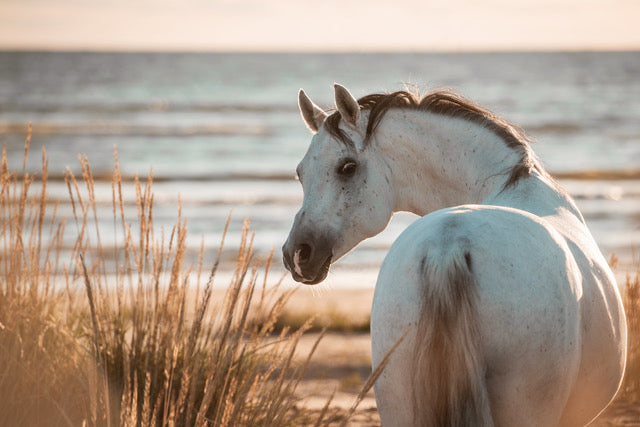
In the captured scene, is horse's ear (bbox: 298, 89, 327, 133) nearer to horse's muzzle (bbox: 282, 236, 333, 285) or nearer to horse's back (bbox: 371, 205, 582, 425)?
horse's muzzle (bbox: 282, 236, 333, 285)

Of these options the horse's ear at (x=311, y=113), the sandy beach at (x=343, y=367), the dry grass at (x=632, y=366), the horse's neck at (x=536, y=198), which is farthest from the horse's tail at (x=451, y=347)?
the dry grass at (x=632, y=366)

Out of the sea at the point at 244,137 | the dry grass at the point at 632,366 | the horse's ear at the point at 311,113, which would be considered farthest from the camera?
the sea at the point at 244,137

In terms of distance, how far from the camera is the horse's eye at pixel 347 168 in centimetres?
311

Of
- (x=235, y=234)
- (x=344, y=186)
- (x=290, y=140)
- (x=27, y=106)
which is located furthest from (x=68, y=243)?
(x=27, y=106)

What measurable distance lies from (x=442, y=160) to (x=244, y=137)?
22.1m

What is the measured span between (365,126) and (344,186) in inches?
11.4

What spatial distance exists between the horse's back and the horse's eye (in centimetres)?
109

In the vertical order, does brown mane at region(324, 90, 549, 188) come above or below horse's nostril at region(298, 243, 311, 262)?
above

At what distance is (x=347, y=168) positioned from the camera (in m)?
3.11

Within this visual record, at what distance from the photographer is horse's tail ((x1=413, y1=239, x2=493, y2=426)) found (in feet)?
6.04

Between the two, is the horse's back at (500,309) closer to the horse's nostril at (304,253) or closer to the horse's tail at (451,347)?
the horse's tail at (451,347)

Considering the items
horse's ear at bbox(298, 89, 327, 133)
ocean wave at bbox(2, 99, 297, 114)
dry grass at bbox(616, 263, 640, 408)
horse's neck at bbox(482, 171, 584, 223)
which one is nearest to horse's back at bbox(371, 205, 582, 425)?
horse's neck at bbox(482, 171, 584, 223)

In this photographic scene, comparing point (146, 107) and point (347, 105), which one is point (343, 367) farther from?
point (146, 107)

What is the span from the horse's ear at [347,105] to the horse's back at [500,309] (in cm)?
110
